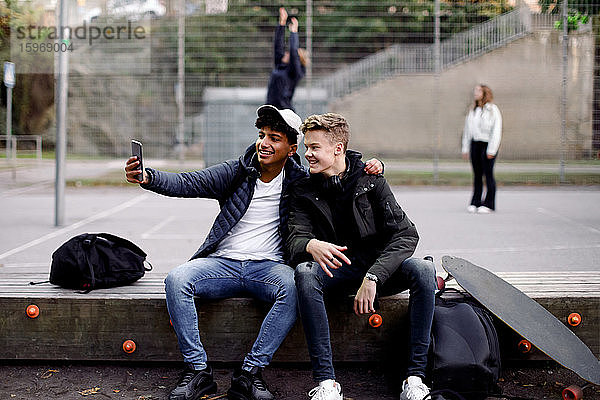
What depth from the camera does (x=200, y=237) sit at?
27.6ft

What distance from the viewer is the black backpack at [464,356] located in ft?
11.4

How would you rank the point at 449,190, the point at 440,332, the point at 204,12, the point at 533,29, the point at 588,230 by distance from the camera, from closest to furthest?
the point at 440,332, the point at 588,230, the point at 449,190, the point at 204,12, the point at 533,29

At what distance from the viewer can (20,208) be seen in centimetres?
1132

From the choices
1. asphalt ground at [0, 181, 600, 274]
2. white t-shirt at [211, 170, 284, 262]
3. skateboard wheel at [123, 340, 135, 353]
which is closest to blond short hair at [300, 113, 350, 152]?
white t-shirt at [211, 170, 284, 262]

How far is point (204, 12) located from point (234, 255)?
540 inches

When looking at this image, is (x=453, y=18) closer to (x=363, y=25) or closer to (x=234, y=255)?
(x=363, y=25)

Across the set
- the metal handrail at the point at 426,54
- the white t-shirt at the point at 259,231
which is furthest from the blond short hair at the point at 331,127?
the metal handrail at the point at 426,54

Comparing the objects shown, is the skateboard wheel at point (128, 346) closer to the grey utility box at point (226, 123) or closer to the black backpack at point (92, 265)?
the black backpack at point (92, 265)

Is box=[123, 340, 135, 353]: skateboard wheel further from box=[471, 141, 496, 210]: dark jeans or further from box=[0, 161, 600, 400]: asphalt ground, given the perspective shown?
box=[471, 141, 496, 210]: dark jeans

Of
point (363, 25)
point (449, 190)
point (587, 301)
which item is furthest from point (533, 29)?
point (587, 301)

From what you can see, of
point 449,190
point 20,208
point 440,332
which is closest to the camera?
point 440,332

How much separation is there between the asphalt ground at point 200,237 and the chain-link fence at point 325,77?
147cm

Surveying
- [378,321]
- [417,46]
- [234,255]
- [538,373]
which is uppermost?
[417,46]

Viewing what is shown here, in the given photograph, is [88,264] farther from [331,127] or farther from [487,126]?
[487,126]
